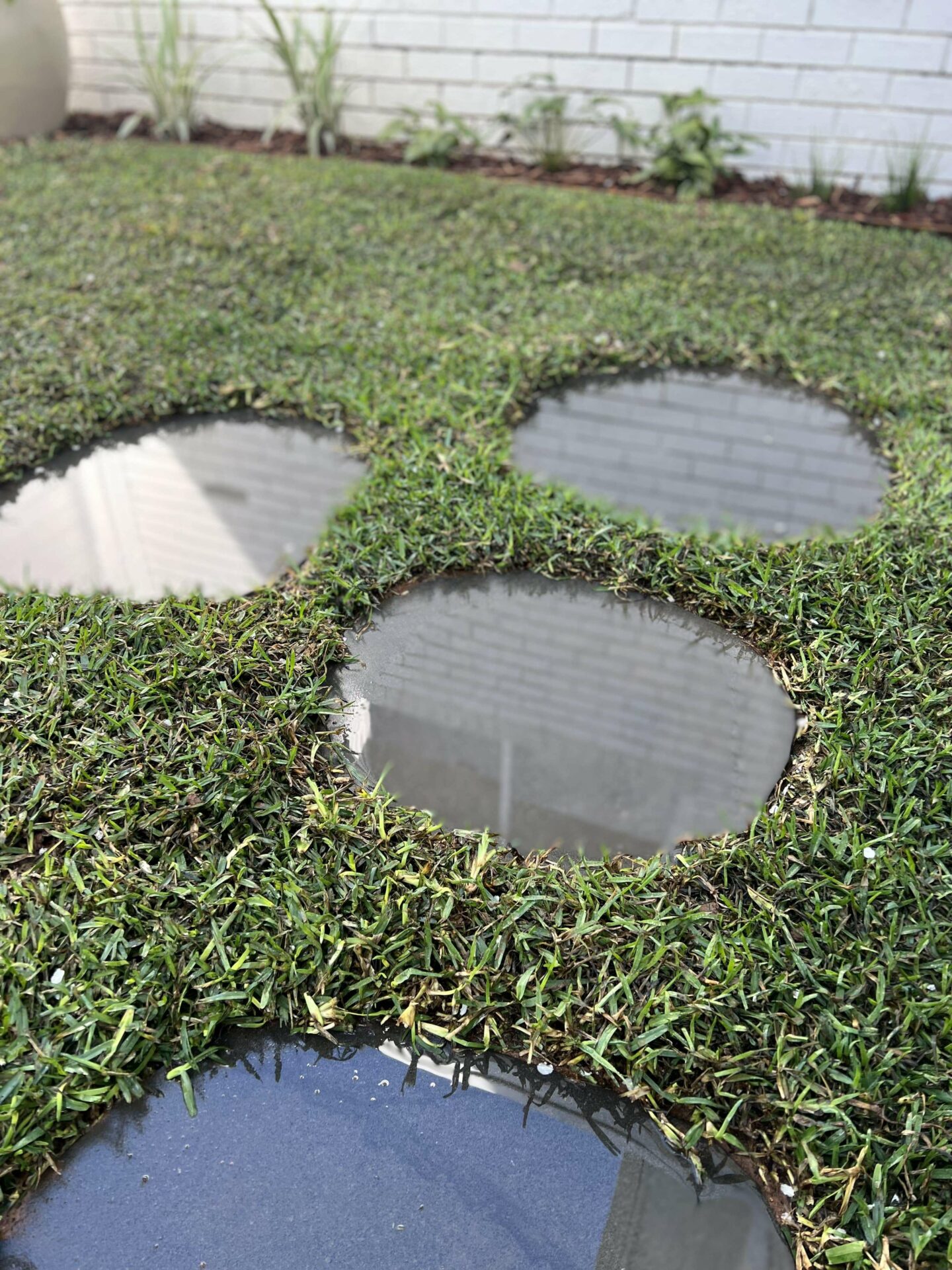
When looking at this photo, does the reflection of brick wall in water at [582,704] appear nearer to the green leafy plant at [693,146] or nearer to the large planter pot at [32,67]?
the green leafy plant at [693,146]

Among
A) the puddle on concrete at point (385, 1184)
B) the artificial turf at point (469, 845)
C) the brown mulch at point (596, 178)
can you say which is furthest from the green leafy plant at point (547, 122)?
the puddle on concrete at point (385, 1184)

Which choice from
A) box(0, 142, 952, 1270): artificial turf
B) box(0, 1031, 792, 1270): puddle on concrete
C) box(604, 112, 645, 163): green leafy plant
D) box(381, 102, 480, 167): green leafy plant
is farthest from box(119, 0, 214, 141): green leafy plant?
box(0, 1031, 792, 1270): puddle on concrete

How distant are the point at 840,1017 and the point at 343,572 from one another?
1.25m

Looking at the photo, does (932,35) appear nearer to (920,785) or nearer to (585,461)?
(585,461)

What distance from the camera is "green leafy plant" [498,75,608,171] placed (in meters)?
4.38

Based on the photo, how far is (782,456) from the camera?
8.03 ft

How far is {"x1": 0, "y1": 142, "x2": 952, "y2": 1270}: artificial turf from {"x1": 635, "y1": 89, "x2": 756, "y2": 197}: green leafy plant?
190 centimetres

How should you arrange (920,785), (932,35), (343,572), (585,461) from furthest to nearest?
(932,35) → (585,461) → (343,572) → (920,785)

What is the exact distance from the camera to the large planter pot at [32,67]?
4.72 metres

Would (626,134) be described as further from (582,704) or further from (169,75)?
(582,704)

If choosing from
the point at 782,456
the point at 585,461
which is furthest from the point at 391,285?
the point at 782,456

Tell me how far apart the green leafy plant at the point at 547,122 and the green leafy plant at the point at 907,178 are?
1423 mm

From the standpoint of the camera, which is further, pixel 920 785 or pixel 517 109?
pixel 517 109

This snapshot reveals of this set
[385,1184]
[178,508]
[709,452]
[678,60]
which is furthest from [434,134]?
[385,1184]
